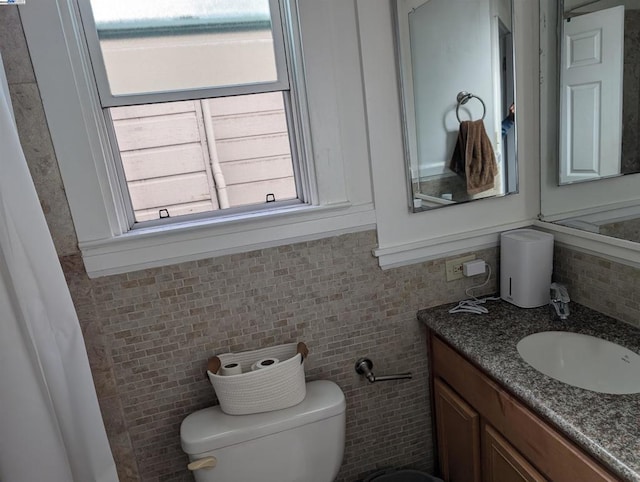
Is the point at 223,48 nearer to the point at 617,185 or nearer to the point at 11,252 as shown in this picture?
the point at 11,252

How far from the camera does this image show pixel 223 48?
1286mm

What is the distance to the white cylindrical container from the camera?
1.43 meters

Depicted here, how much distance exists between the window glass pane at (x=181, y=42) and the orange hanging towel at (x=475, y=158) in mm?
706

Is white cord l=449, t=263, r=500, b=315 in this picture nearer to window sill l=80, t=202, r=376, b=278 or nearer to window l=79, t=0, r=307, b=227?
window sill l=80, t=202, r=376, b=278

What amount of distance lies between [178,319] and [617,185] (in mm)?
1420

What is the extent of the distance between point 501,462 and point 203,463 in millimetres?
831

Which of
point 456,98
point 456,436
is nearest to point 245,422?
point 456,436

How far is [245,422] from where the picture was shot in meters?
1.25

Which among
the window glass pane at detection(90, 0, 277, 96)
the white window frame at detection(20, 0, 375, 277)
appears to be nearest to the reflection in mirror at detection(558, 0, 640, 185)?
Result: the white window frame at detection(20, 0, 375, 277)

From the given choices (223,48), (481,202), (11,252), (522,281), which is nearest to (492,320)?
(522,281)

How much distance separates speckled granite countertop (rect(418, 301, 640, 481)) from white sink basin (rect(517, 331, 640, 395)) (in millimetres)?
23

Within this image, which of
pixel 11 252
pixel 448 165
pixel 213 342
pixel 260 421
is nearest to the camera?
pixel 11 252

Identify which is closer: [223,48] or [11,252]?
[11,252]

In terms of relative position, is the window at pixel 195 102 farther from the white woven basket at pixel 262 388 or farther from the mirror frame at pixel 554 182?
the mirror frame at pixel 554 182
